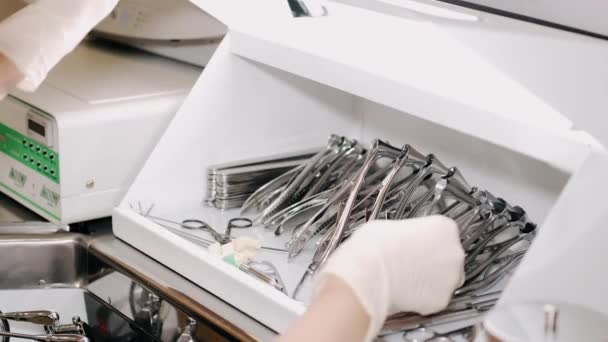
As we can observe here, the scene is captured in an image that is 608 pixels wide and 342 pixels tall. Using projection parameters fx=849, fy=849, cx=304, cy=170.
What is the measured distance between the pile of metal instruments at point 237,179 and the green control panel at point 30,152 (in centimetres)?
25

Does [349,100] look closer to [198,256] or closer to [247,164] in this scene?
[247,164]

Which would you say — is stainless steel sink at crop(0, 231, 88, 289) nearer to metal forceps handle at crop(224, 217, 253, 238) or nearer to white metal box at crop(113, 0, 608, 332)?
white metal box at crop(113, 0, 608, 332)

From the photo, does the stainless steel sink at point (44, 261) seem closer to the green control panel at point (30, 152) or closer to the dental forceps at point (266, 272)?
the green control panel at point (30, 152)

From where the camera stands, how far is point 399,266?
90cm

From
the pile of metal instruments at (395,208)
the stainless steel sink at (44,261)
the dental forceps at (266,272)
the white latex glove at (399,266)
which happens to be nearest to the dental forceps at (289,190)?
the pile of metal instruments at (395,208)

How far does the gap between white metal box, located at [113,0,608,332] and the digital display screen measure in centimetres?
18

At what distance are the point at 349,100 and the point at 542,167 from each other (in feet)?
1.38

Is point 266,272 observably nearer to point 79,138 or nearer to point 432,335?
point 432,335

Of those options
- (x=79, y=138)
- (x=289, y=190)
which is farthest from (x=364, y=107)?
(x=79, y=138)

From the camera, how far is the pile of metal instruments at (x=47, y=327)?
1.23m

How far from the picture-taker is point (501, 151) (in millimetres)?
1305

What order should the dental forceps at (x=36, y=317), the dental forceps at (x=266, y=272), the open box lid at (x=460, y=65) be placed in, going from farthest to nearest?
the dental forceps at (x=36, y=317) → the dental forceps at (x=266, y=272) → the open box lid at (x=460, y=65)

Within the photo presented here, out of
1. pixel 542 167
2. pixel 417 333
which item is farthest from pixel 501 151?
pixel 417 333

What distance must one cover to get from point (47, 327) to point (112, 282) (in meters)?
0.12
